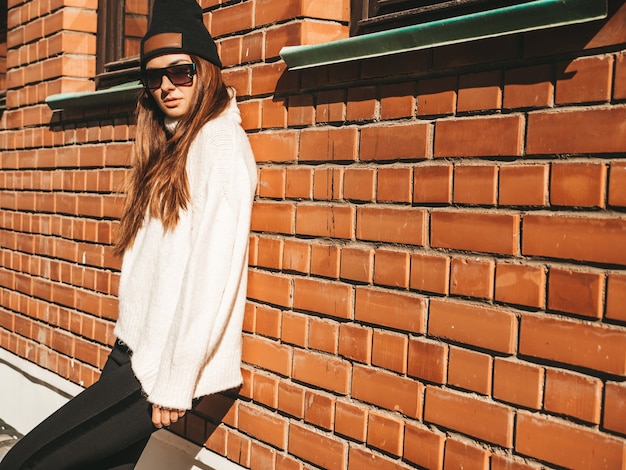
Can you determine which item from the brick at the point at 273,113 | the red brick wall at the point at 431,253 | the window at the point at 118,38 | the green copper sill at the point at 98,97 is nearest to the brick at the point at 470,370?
the red brick wall at the point at 431,253

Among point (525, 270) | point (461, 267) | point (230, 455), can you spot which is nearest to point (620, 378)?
point (525, 270)

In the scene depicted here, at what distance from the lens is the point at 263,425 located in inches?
111

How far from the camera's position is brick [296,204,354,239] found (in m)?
2.49

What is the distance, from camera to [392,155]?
2.35 m

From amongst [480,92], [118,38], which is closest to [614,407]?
[480,92]

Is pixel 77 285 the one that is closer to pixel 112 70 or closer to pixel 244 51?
pixel 112 70

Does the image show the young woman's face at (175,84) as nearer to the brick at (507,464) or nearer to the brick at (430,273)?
the brick at (430,273)

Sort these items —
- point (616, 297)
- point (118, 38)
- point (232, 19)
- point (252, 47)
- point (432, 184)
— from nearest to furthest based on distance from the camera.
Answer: point (616, 297), point (432, 184), point (252, 47), point (232, 19), point (118, 38)

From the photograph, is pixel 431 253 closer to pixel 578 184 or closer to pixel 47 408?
pixel 578 184

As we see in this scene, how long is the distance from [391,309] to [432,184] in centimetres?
39

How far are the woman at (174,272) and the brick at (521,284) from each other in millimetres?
801

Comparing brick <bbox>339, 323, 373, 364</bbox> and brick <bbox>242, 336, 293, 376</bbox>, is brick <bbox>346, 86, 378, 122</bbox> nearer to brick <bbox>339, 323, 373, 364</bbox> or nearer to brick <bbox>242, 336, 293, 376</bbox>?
brick <bbox>339, 323, 373, 364</bbox>

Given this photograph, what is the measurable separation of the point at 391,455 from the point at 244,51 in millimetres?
1502

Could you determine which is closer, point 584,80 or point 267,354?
point 584,80
